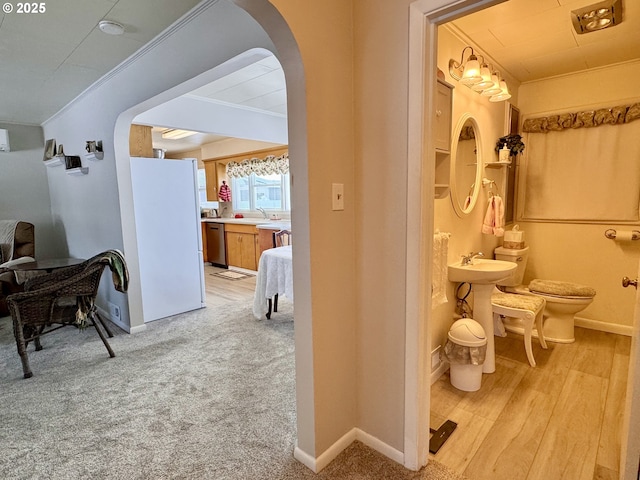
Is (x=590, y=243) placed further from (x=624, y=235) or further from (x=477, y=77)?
(x=477, y=77)

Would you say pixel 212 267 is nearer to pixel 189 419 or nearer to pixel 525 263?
pixel 189 419

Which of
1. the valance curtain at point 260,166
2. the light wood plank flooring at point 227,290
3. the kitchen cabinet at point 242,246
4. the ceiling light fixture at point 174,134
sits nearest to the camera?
the light wood plank flooring at point 227,290

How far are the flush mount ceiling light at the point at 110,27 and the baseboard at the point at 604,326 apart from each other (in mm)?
4418

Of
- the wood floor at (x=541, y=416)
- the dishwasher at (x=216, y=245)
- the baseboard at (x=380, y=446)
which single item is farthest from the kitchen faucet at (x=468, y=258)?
the dishwasher at (x=216, y=245)

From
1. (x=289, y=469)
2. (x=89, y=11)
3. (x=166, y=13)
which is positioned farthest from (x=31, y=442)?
(x=166, y=13)

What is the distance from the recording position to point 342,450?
64.6 inches

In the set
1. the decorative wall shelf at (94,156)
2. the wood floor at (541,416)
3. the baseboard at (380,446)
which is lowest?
the wood floor at (541,416)

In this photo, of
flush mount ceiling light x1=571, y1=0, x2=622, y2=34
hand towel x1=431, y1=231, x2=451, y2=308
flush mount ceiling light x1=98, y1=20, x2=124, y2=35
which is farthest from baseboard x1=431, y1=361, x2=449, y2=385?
flush mount ceiling light x1=98, y1=20, x2=124, y2=35

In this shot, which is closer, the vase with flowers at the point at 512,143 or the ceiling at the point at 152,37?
the ceiling at the point at 152,37

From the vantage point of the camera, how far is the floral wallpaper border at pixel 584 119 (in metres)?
2.79

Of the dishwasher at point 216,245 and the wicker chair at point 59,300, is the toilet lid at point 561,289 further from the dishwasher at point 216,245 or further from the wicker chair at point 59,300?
the dishwasher at point 216,245

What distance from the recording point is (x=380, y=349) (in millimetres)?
1577

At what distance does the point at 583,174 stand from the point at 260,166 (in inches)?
182

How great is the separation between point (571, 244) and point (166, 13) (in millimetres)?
3801
